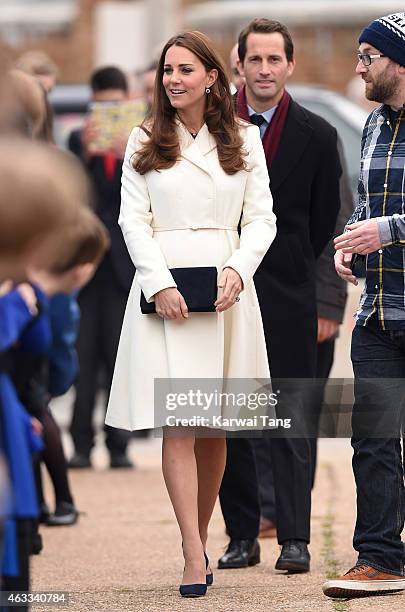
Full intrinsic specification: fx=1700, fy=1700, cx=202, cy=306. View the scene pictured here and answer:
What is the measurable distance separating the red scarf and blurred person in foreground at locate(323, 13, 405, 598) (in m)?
0.77

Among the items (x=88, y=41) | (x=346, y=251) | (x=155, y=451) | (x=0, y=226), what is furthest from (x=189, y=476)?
(x=88, y=41)

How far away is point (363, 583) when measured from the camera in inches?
230

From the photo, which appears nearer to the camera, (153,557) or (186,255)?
(186,255)

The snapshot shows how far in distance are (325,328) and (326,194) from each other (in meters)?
0.69

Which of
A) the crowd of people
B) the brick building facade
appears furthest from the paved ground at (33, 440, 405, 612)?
the brick building facade

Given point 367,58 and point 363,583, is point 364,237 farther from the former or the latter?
point 363,583

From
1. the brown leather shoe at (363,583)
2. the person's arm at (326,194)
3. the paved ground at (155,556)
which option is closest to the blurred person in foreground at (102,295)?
the paved ground at (155,556)

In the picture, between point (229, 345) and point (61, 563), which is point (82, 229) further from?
point (61, 563)

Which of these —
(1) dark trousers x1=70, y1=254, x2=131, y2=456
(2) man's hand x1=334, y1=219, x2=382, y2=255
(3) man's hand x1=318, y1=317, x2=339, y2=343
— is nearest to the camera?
(2) man's hand x1=334, y1=219, x2=382, y2=255

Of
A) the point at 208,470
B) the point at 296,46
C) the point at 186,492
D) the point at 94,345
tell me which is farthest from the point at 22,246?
the point at 296,46

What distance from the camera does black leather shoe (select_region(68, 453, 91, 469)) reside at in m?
10.1

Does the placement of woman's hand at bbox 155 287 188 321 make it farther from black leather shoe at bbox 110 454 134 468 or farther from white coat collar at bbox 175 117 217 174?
black leather shoe at bbox 110 454 134 468

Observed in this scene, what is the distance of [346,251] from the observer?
595 cm

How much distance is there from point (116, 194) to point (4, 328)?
533cm
